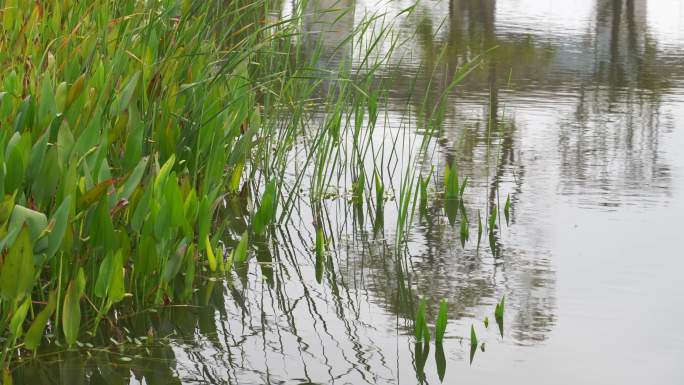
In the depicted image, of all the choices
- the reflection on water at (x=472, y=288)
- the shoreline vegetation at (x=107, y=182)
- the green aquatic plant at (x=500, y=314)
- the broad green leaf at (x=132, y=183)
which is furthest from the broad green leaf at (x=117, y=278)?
the green aquatic plant at (x=500, y=314)

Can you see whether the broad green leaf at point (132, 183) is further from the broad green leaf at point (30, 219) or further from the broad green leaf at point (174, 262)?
the broad green leaf at point (30, 219)

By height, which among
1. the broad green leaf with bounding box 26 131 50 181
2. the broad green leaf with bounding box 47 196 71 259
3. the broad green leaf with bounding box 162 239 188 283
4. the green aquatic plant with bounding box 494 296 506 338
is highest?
the broad green leaf with bounding box 26 131 50 181

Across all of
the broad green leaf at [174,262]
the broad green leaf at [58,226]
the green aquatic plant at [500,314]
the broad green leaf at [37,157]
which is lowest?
the green aquatic plant at [500,314]

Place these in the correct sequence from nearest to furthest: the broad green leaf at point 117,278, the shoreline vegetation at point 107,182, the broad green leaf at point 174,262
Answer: the shoreline vegetation at point 107,182 < the broad green leaf at point 117,278 < the broad green leaf at point 174,262

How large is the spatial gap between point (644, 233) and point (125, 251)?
2.53 m

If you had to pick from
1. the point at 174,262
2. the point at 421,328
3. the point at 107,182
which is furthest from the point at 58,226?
the point at 421,328

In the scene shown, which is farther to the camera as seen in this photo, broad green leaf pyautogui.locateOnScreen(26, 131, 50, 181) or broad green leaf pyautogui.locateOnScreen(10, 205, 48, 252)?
broad green leaf pyautogui.locateOnScreen(26, 131, 50, 181)

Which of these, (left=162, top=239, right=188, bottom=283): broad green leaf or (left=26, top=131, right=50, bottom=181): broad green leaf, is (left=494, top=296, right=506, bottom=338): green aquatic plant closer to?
(left=162, top=239, right=188, bottom=283): broad green leaf

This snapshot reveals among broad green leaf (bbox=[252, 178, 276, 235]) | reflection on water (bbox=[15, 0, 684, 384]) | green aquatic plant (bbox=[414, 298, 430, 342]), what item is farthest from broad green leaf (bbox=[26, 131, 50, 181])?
broad green leaf (bbox=[252, 178, 276, 235])

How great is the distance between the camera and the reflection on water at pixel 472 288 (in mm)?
3646

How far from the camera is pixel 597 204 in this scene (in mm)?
5914

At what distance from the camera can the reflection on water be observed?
3646 mm

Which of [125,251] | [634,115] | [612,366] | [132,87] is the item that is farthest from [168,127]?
[634,115]

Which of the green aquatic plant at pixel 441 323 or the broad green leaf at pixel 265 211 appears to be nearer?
the green aquatic plant at pixel 441 323
